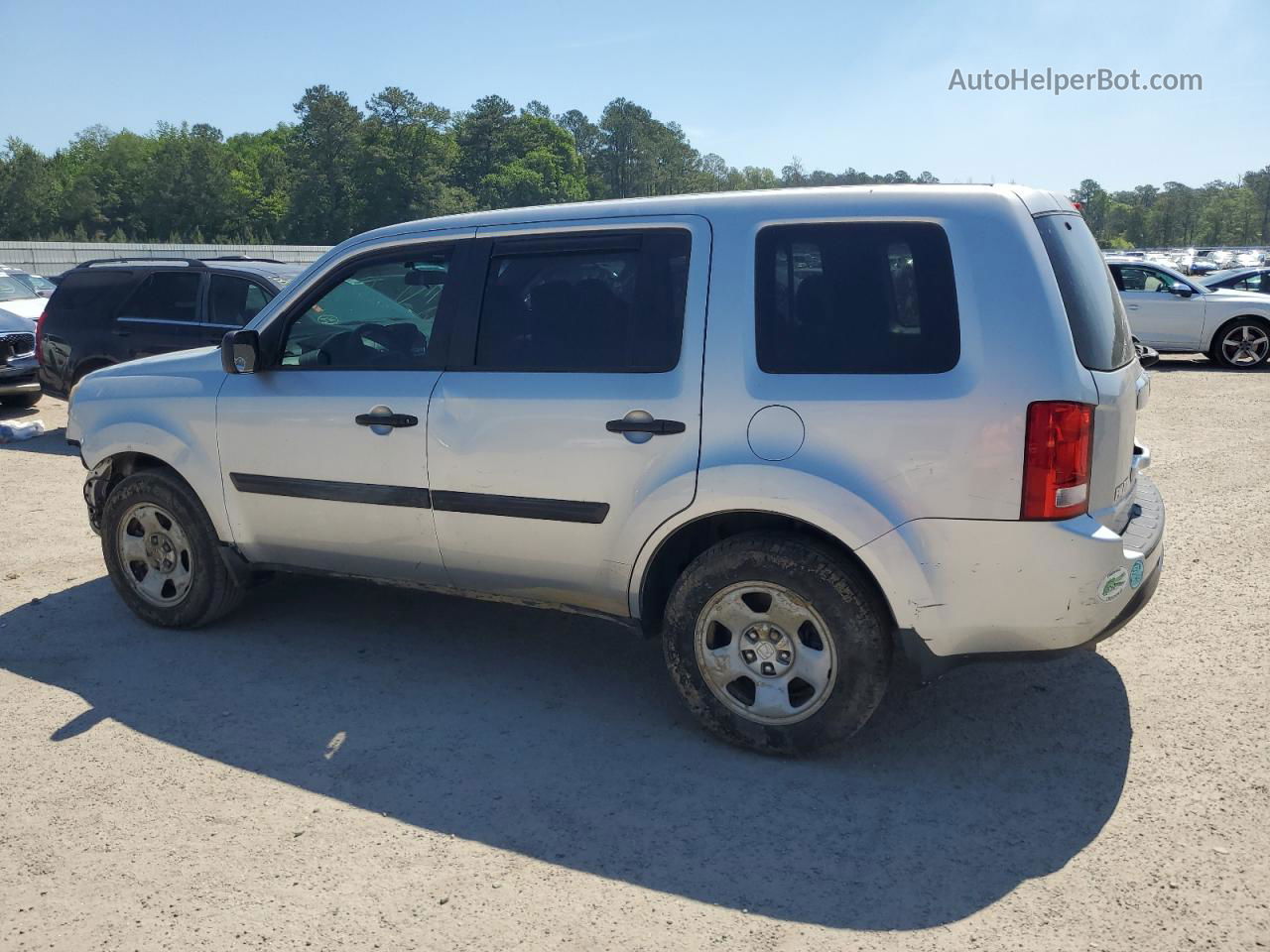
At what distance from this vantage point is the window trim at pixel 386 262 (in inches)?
174

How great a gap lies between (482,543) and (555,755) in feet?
3.07

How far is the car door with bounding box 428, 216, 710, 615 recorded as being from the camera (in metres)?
3.87

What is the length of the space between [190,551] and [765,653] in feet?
9.76

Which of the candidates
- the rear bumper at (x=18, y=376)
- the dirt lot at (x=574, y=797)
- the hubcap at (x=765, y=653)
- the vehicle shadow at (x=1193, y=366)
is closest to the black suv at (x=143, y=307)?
the rear bumper at (x=18, y=376)

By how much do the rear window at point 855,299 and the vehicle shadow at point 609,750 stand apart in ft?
4.86

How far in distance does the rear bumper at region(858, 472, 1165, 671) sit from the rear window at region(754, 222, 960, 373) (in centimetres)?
59

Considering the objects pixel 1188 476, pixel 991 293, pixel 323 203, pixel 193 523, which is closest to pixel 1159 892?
pixel 991 293

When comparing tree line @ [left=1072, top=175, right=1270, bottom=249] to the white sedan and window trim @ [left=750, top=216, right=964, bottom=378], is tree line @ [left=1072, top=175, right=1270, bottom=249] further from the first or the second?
window trim @ [left=750, top=216, right=964, bottom=378]

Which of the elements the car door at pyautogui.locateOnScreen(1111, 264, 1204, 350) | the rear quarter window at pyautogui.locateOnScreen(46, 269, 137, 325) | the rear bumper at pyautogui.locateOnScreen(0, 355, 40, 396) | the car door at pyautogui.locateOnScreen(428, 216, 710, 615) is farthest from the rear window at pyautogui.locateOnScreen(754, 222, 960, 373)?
the car door at pyautogui.locateOnScreen(1111, 264, 1204, 350)

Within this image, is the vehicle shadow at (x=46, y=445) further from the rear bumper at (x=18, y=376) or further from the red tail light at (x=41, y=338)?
the rear bumper at (x=18, y=376)

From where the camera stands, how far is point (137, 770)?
3.86 metres

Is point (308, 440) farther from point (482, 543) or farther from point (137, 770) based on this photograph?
point (137, 770)

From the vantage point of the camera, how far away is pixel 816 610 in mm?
3654

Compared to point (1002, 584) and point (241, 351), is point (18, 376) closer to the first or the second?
point (241, 351)
